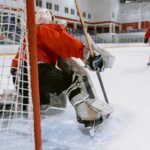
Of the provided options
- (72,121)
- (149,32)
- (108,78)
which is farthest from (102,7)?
(72,121)

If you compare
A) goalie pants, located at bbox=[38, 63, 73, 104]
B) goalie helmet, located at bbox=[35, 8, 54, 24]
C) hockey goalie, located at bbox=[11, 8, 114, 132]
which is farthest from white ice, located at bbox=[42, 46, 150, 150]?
goalie helmet, located at bbox=[35, 8, 54, 24]

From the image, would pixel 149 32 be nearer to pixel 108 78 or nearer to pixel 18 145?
pixel 108 78

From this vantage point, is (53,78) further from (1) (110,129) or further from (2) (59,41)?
(1) (110,129)

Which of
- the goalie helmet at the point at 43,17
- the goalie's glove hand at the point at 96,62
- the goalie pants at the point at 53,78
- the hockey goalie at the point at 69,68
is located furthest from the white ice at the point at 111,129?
the goalie helmet at the point at 43,17

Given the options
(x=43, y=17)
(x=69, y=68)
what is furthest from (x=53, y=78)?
(x=43, y=17)

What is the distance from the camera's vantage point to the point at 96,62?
1.68 meters

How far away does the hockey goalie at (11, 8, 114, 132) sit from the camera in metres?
1.67

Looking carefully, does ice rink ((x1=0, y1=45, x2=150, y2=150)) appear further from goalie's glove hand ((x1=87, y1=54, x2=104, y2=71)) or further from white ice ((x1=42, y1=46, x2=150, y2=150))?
goalie's glove hand ((x1=87, y1=54, x2=104, y2=71))

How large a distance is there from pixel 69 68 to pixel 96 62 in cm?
26

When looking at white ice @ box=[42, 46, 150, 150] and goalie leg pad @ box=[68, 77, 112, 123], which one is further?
goalie leg pad @ box=[68, 77, 112, 123]

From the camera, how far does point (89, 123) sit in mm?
1721

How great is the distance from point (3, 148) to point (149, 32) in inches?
188

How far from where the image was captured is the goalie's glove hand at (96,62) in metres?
1.68

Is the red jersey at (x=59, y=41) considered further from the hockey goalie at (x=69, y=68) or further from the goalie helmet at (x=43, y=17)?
the goalie helmet at (x=43, y=17)
